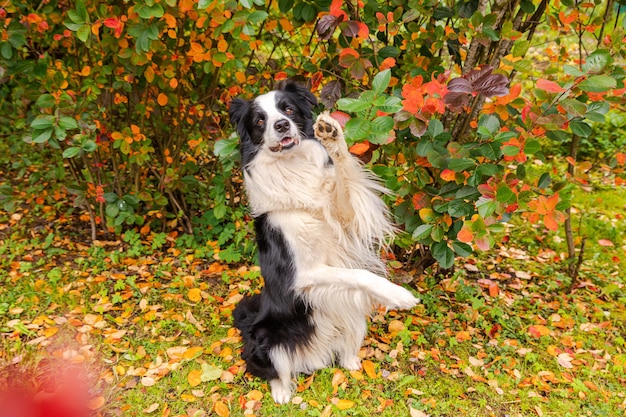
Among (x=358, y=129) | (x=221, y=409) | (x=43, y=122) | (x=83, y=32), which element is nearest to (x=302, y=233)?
(x=358, y=129)

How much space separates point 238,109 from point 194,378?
1.58m

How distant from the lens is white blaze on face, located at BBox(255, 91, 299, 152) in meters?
2.35

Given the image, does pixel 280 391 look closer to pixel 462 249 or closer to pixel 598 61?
pixel 462 249

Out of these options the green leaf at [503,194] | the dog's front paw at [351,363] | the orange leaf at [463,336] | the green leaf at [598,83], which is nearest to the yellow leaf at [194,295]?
the dog's front paw at [351,363]

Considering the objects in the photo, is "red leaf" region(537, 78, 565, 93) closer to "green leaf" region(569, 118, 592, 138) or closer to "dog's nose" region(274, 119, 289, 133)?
"green leaf" region(569, 118, 592, 138)

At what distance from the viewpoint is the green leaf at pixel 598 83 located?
73.1 inches

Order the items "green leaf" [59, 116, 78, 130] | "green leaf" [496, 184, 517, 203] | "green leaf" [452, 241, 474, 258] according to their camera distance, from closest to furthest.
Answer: "green leaf" [496, 184, 517, 203], "green leaf" [452, 241, 474, 258], "green leaf" [59, 116, 78, 130]

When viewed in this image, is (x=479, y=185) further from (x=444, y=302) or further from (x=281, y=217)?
(x=444, y=302)

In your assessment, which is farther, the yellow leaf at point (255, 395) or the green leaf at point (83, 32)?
the yellow leaf at point (255, 395)

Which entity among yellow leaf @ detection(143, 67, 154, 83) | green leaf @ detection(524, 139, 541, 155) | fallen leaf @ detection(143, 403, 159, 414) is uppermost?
green leaf @ detection(524, 139, 541, 155)

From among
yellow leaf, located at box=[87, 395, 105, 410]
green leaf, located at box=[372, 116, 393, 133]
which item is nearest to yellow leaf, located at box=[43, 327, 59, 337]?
yellow leaf, located at box=[87, 395, 105, 410]

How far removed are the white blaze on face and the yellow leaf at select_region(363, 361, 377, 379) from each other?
144 cm

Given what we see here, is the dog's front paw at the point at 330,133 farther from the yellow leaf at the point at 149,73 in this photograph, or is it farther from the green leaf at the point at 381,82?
the yellow leaf at the point at 149,73

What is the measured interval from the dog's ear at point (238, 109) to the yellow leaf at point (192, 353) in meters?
1.47
